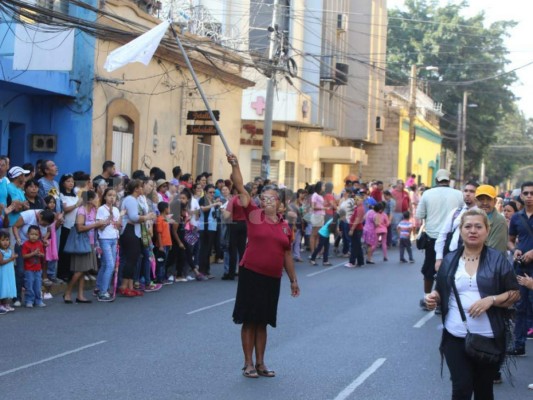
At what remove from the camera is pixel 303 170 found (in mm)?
38469

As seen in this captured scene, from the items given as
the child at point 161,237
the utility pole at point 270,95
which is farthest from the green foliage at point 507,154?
the child at point 161,237

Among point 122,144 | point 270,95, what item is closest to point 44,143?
point 122,144

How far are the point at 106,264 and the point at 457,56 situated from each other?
5308 cm

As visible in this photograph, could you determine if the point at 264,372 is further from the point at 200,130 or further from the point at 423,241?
the point at 200,130

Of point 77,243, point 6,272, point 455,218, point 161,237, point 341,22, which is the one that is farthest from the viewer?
point 341,22

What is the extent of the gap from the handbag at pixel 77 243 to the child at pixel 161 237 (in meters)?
2.24

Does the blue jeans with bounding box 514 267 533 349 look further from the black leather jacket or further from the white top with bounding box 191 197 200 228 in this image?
the white top with bounding box 191 197 200 228

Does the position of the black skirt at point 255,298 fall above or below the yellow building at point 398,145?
below

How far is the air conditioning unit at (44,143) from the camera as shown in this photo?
19656 mm

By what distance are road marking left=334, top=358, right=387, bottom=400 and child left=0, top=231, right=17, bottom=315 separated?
5.21m

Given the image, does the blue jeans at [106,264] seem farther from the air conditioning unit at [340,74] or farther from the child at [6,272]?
the air conditioning unit at [340,74]

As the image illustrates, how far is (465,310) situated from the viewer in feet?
20.2

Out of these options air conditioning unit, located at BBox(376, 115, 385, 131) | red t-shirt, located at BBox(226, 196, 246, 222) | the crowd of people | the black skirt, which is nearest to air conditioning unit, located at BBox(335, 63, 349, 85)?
air conditioning unit, located at BBox(376, 115, 385, 131)

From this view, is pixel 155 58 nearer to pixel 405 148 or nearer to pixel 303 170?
pixel 303 170
